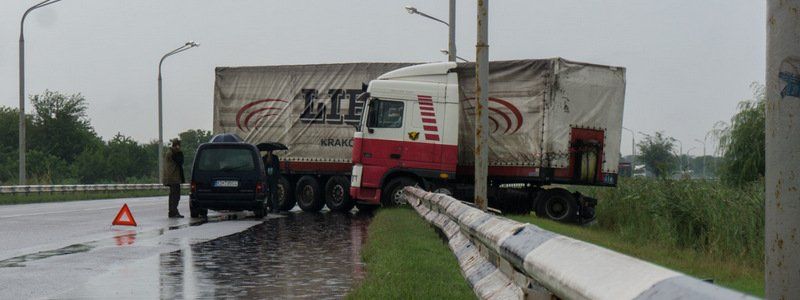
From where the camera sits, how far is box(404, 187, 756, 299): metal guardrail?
298cm

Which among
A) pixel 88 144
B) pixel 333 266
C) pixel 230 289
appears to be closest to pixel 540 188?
pixel 333 266

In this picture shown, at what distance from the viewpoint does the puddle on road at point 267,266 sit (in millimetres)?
9992

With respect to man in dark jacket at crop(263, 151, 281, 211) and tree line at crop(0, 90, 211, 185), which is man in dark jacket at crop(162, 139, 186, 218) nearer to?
man in dark jacket at crop(263, 151, 281, 211)

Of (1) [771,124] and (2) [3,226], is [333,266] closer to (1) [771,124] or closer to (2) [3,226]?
(1) [771,124]

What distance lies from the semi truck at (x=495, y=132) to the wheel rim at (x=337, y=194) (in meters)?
0.04

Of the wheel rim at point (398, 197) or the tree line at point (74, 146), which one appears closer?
the wheel rim at point (398, 197)

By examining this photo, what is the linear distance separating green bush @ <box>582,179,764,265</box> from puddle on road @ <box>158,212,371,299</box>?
5.71 m

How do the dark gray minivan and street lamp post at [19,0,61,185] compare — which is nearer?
the dark gray minivan

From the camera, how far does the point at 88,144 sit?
104 m

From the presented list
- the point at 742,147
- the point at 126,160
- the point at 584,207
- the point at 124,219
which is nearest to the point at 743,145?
the point at 742,147

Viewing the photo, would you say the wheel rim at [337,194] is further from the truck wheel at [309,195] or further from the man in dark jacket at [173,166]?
the man in dark jacket at [173,166]

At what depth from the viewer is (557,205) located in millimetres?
26281

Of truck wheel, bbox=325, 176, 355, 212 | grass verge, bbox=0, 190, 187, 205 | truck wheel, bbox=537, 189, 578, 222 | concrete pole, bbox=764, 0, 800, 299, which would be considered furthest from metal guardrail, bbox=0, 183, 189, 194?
concrete pole, bbox=764, 0, 800, 299

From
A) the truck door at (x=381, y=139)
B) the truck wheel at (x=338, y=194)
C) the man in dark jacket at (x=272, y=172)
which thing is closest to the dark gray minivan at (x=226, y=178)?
the truck door at (x=381, y=139)
